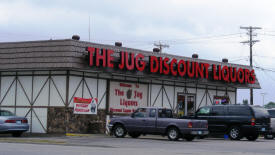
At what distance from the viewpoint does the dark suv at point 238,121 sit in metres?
28.4

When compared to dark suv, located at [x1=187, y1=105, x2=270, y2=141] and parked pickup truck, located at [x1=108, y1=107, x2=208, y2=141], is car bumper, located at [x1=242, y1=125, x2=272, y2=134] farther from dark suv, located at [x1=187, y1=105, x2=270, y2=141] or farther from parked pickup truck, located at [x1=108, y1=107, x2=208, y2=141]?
parked pickup truck, located at [x1=108, y1=107, x2=208, y2=141]

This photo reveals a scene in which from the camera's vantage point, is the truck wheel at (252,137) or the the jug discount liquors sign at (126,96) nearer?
the truck wheel at (252,137)

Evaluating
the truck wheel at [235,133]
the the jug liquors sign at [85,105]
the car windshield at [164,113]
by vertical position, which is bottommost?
the truck wheel at [235,133]

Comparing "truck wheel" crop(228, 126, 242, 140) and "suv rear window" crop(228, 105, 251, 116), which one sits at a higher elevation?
"suv rear window" crop(228, 105, 251, 116)

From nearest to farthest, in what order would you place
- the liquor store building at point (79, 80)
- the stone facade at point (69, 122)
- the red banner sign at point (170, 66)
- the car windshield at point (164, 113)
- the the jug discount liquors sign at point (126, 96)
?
the car windshield at point (164, 113) → the liquor store building at point (79, 80) → the stone facade at point (69, 122) → the red banner sign at point (170, 66) → the the jug discount liquors sign at point (126, 96)

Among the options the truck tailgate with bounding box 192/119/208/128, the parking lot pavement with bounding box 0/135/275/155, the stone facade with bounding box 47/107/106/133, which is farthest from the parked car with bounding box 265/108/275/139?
the stone facade with bounding box 47/107/106/133

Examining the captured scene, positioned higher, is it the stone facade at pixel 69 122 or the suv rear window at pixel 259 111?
the suv rear window at pixel 259 111

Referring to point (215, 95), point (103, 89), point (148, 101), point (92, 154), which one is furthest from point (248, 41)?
point (92, 154)

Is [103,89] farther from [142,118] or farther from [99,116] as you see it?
[142,118]

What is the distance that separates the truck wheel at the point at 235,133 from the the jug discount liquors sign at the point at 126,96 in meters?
7.42

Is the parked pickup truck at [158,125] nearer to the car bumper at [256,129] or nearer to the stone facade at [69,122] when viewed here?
the stone facade at [69,122]

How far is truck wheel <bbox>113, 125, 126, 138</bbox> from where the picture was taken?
27.2 meters

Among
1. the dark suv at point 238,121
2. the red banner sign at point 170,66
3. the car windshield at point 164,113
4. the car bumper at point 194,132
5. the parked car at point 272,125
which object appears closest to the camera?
the car bumper at point 194,132

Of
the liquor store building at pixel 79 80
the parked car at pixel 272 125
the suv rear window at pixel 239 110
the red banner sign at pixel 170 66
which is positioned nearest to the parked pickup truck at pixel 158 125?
the suv rear window at pixel 239 110
